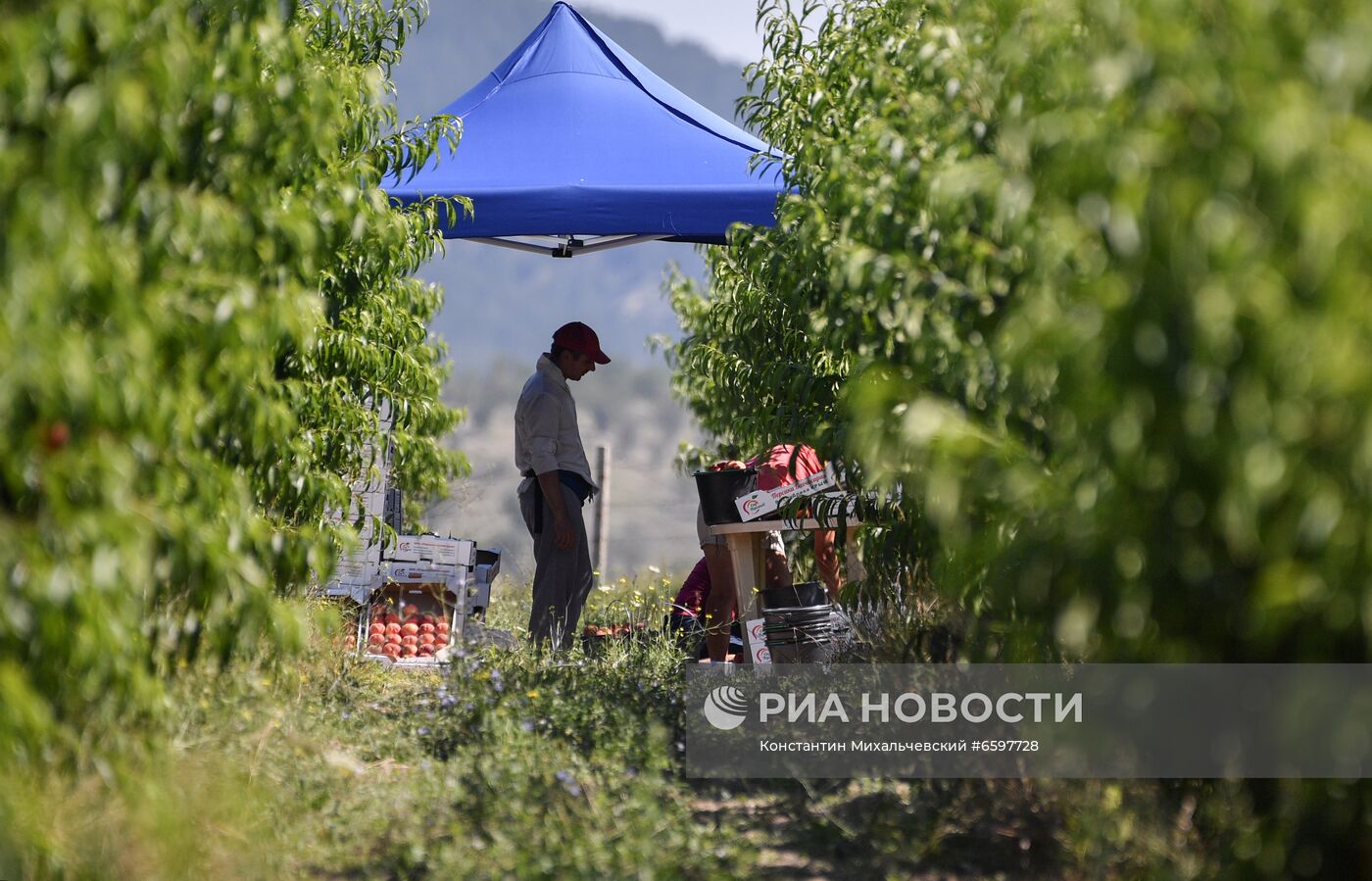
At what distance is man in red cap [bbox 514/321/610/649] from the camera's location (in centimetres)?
555

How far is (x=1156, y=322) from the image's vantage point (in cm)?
157

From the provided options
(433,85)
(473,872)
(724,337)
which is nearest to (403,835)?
(473,872)

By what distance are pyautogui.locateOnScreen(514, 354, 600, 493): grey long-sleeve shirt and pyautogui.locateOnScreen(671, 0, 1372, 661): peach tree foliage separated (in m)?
3.09

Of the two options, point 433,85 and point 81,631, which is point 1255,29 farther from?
point 433,85

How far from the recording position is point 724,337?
5500 millimetres

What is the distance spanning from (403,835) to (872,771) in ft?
4.27

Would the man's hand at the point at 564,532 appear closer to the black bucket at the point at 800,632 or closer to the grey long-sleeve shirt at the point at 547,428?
the grey long-sleeve shirt at the point at 547,428

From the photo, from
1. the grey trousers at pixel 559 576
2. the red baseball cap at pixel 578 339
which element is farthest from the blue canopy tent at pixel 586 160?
the grey trousers at pixel 559 576

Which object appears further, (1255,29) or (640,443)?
(640,443)

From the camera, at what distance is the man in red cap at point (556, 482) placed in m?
5.55

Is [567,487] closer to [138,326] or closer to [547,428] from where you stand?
[547,428]

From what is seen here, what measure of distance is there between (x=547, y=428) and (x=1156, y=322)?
4186 millimetres

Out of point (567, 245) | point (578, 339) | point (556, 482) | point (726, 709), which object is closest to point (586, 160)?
point (578, 339)

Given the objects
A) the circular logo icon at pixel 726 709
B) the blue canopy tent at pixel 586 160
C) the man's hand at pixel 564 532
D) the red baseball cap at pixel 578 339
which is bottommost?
the circular logo icon at pixel 726 709
